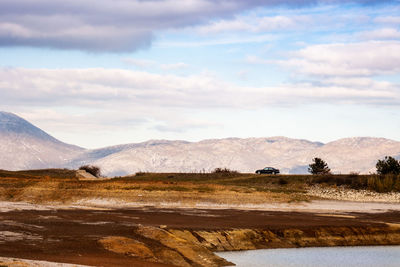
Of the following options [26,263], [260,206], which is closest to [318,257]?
[26,263]

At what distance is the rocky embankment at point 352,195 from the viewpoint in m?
79.4

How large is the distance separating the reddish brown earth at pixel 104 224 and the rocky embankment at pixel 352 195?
1372 centimetres

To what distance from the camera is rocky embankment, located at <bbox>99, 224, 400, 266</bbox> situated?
35625 mm

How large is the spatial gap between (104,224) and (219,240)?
811cm

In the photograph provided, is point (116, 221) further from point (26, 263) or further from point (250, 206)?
point (250, 206)

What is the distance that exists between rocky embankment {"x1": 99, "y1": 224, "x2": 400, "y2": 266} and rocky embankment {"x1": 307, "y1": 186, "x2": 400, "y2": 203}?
27590 millimetres

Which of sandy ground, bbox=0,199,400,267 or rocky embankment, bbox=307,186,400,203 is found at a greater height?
rocky embankment, bbox=307,186,400,203

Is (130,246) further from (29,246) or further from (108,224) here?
(108,224)

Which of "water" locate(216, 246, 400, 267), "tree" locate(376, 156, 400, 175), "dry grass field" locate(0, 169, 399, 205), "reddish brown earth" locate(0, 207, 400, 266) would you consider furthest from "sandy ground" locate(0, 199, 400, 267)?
"tree" locate(376, 156, 400, 175)

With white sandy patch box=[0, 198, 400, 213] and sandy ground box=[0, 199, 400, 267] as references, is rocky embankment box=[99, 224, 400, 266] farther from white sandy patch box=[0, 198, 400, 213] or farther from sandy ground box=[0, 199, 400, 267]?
white sandy patch box=[0, 198, 400, 213]

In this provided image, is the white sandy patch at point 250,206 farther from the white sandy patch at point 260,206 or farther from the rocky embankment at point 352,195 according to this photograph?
the rocky embankment at point 352,195

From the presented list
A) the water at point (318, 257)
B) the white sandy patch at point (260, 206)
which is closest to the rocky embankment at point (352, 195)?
the white sandy patch at point (260, 206)

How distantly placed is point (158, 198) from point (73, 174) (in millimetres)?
44689

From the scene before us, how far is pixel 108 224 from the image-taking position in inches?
1801
